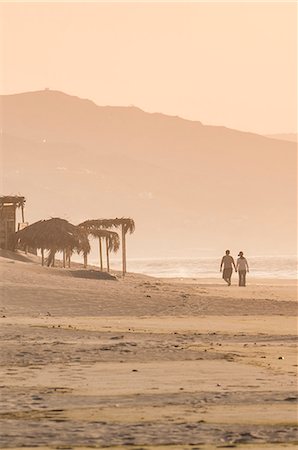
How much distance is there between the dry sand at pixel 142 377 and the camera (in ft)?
35.2

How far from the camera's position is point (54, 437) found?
10.6m

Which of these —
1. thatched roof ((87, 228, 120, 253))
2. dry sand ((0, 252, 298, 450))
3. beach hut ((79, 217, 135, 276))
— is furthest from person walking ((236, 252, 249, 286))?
dry sand ((0, 252, 298, 450))

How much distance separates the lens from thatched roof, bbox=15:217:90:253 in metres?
43.1

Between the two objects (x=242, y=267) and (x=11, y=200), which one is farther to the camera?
(x=11, y=200)

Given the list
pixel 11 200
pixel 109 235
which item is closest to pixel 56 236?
pixel 11 200

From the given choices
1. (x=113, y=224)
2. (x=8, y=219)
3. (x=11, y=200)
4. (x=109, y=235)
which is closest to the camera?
(x=8, y=219)

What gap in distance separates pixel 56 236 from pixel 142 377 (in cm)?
2896

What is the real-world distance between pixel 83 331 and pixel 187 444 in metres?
10.7

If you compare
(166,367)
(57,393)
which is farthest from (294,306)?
(57,393)

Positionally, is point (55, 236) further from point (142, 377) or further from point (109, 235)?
point (142, 377)

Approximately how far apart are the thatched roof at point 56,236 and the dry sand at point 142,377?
15.5 m

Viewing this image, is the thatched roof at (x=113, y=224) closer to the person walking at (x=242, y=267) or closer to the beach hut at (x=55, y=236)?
the beach hut at (x=55, y=236)

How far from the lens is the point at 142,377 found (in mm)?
14367

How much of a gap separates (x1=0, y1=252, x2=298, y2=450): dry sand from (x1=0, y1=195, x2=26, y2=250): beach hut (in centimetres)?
1894
